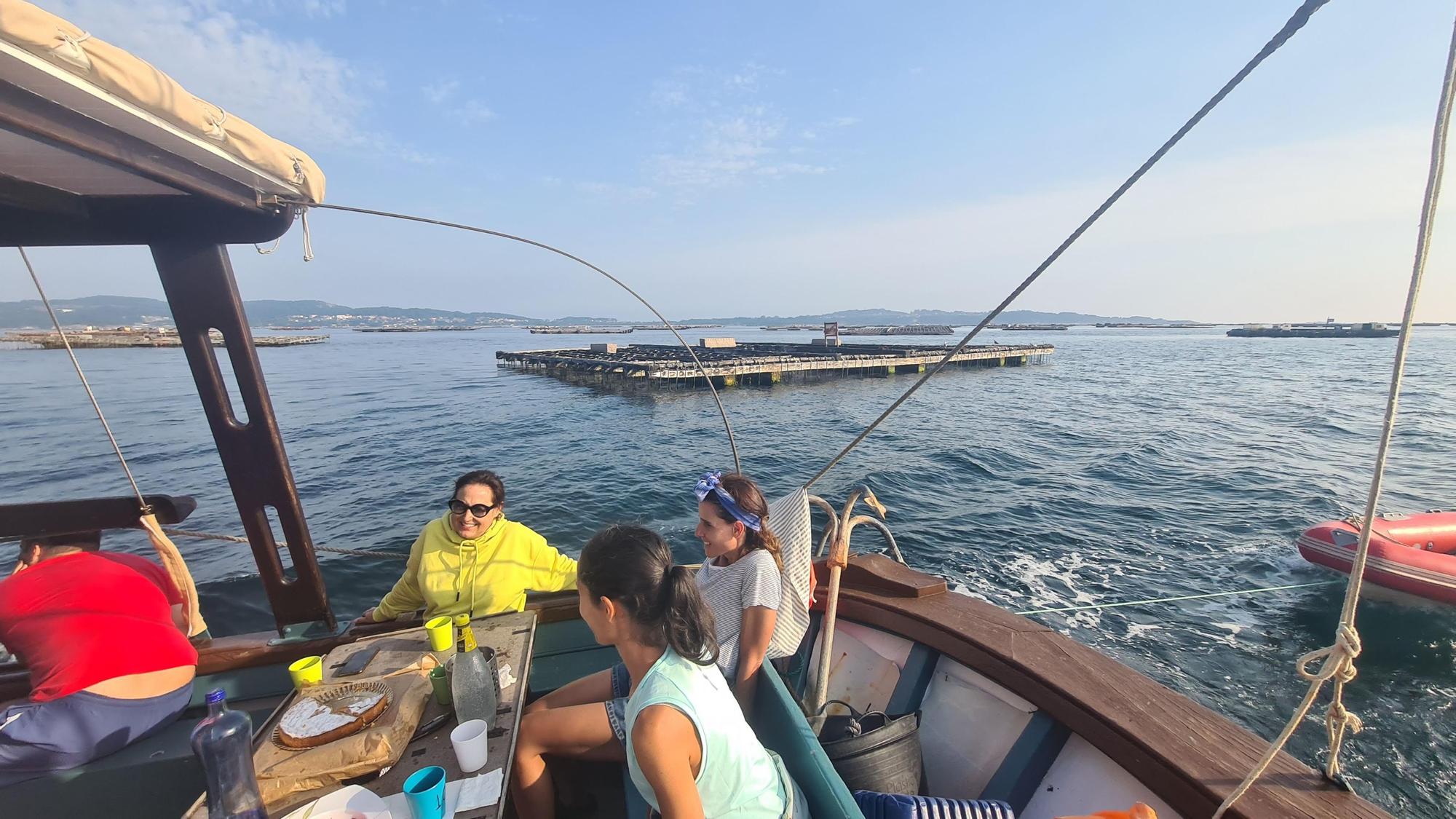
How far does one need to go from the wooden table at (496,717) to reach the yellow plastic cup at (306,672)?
0.04m

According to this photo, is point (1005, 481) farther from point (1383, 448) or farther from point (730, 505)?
point (1383, 448)

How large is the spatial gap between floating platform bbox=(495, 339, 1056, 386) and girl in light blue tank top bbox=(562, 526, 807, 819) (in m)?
24.3

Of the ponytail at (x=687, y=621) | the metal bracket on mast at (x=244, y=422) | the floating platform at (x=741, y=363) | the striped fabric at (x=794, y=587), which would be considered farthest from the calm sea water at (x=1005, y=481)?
the ponytail at (x=687, y=621)

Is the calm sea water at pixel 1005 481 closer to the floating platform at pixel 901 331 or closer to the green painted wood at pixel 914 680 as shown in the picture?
the green painted wood at pixel 914 680

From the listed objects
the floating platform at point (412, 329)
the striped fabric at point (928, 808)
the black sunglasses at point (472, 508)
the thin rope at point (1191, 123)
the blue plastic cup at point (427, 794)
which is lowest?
the floating platform at point (412, 329)

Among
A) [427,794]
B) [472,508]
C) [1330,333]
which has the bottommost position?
[1330,333]

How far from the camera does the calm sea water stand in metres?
7.02

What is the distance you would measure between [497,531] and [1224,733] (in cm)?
339

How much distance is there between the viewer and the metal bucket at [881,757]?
221cm

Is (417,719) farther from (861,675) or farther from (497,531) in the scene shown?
(861,675)

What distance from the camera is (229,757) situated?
5.17 feet

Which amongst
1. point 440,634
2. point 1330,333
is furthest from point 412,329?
point 1330,333

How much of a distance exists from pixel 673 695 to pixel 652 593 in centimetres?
31

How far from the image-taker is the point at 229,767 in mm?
1574
